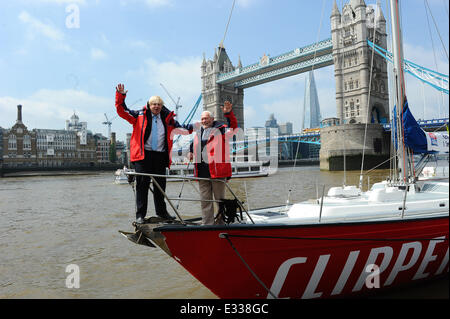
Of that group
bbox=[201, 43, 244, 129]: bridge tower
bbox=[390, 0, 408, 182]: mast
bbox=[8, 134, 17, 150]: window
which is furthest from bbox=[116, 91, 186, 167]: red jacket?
bbox=[8, 134, 17, 150]: window

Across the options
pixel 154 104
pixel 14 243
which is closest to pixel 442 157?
pixel 154 104

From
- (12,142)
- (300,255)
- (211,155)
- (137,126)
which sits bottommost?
(300,255)

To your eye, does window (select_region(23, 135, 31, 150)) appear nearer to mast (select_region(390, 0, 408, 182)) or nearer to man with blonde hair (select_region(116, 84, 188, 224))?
man with blonde hair (select_region(116, 84, 188, 224))

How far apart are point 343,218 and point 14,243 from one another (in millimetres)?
6757

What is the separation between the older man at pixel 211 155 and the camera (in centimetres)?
353

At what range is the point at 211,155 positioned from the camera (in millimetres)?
3545

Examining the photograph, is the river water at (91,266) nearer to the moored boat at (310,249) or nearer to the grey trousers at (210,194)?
the moored boat at (310,249)

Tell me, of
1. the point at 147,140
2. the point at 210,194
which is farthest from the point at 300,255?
the point at 147,140

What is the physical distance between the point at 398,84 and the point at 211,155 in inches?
138

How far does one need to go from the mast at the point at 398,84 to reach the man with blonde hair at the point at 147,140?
3.55 metres

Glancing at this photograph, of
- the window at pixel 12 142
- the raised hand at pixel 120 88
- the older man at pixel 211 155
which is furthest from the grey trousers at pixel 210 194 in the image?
the window at pixel 12 142

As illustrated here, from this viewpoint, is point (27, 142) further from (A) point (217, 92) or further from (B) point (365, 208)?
(B) point (365, 208)

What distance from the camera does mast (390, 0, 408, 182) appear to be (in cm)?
498
